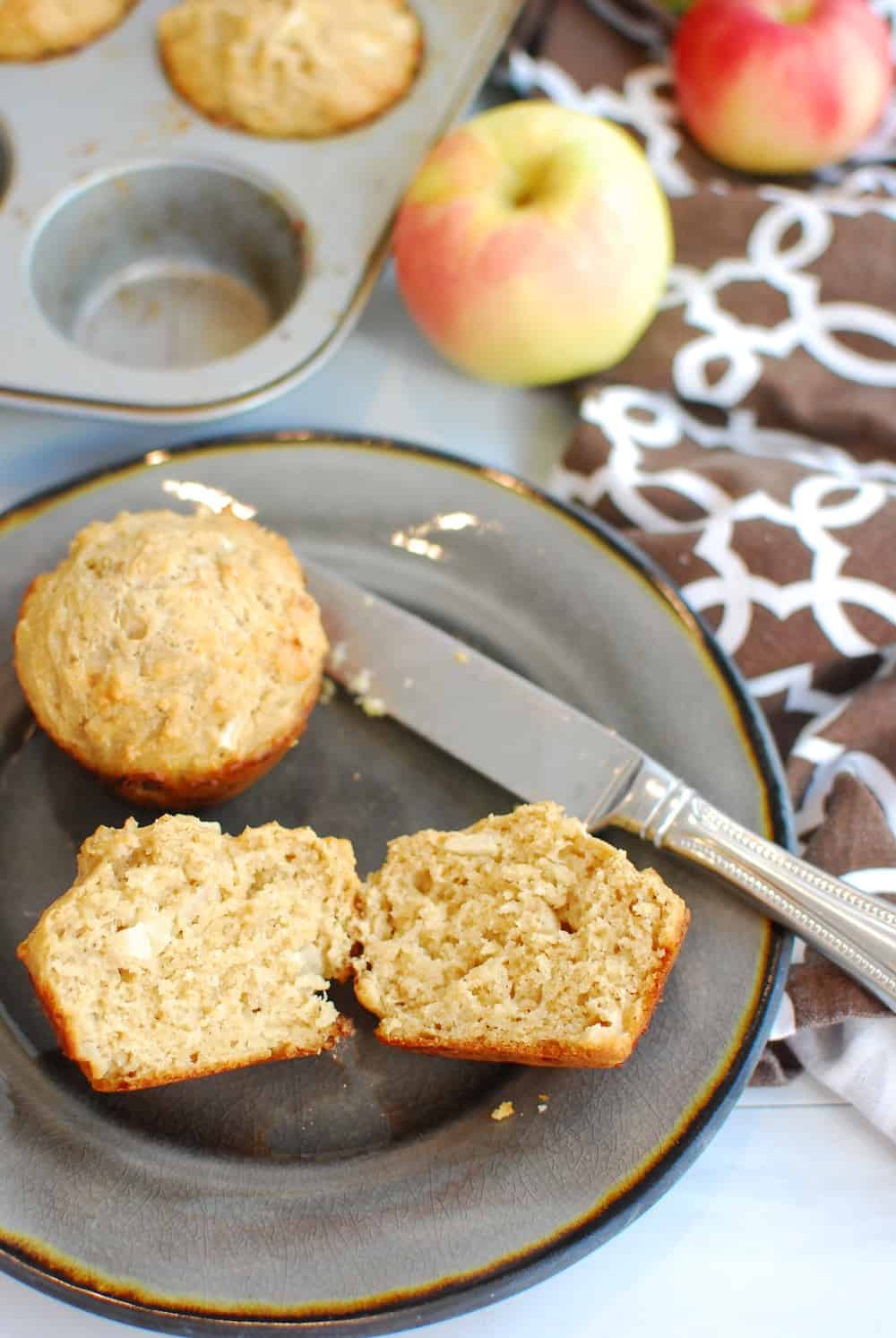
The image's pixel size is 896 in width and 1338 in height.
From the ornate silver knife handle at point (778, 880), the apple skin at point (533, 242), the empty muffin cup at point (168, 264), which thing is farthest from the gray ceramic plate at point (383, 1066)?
the empty muffin cup at point (168, 264)

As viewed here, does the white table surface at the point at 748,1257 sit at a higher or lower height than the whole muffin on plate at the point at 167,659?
lower

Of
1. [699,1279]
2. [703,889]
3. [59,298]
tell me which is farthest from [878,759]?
[59,298]

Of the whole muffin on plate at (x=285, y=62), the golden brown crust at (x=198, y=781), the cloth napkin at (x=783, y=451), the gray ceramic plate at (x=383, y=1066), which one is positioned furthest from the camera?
the whole muffin on plate at (x=285, y=62)

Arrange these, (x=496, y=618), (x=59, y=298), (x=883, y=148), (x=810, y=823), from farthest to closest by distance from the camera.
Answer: (x=883, y=148) < (x=59, y=298) < (x=496, y=618) < (x=810, y=823)

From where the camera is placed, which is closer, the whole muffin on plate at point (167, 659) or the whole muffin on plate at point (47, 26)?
the whole muffin on plate at point (167, 659)

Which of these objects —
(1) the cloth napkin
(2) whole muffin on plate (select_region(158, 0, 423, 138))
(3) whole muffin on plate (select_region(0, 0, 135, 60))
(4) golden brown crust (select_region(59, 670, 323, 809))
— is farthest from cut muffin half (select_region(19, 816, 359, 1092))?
(3) whole muffin on plate (select_region(0, 0, 135, 60))

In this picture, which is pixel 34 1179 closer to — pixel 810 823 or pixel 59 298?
pixel 810 823

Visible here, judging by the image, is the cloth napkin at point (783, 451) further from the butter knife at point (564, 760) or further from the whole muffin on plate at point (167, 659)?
the whole muffin on plate at point (167, 659)

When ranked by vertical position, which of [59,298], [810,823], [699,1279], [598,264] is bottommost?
[699,1279]
